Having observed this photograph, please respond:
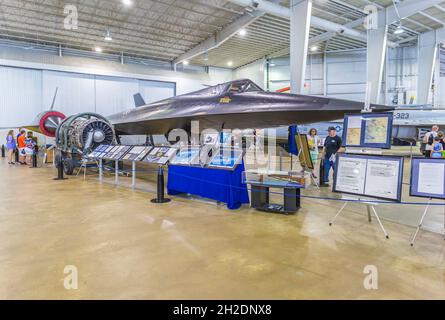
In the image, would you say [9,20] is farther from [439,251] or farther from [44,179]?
[439,251]

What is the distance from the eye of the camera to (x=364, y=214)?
4.55 m

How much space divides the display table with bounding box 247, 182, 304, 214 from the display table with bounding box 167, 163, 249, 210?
27cm

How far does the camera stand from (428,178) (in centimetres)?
331

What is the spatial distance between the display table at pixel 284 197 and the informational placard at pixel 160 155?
1.98 m

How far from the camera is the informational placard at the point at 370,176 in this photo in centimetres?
340

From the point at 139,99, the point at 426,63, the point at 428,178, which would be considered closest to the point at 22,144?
the point at 139,99

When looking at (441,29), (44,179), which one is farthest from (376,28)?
(44,179)

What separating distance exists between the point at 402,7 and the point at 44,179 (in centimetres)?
1658

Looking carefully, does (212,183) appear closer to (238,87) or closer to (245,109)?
(245,109)

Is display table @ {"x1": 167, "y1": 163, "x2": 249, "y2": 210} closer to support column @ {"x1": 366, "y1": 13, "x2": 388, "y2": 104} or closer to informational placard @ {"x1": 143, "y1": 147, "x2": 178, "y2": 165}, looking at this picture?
informational placard @ {"x1": 143, "y1": 147, "x2": 178, "y2": 165}

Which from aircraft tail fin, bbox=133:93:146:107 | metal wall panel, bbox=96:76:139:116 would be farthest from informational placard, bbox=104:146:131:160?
metal wall panel, bbox=96:76:139:116
